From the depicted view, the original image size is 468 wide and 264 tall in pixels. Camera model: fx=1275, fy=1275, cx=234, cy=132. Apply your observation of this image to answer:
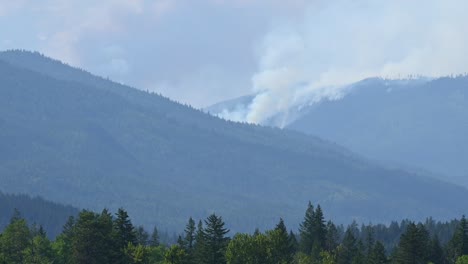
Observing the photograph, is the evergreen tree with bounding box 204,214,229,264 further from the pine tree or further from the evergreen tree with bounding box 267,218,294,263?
the pine tree

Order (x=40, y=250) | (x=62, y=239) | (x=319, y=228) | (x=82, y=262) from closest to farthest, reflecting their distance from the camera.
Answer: (x=82, y=262) < (x=40, y=250) < (x=62, y=239) < (x=319, y=228)

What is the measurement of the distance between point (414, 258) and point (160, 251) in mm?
35706

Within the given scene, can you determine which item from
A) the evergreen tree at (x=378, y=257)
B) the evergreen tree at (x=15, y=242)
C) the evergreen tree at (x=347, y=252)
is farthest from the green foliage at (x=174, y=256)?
the evergreen tree at (x=347, y=252)

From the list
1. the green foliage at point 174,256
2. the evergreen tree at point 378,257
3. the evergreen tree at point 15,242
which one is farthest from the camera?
the evergreen tree at point 378,257

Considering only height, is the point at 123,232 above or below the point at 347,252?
below

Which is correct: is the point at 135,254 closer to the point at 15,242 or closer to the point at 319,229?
the point at 15,242

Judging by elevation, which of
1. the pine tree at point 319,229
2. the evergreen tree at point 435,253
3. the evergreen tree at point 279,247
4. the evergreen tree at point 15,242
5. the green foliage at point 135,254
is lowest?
the green foliage at point 135,254

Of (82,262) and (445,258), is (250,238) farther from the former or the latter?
(445,258)

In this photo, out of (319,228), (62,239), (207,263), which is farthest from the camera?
(319,228)

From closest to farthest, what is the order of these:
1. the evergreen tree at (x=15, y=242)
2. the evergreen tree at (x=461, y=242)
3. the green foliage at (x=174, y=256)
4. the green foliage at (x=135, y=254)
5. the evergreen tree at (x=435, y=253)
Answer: the green foliage at (x=135, y=254), the green foliage at (x=174, y=256), the evergreen tree at (x=15, y=242), the evergreen tree at (x=461, y=242), the evergreen tree at (x=435, y=253)

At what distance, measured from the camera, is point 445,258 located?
169750 mm

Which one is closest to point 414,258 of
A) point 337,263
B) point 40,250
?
point 337,263

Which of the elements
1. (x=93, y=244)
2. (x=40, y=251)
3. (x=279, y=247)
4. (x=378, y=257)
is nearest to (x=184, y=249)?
(x=279, y=247)

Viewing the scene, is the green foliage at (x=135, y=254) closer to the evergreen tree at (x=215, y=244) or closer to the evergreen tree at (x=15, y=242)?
the evergreen tree at (x=215, y=244)
